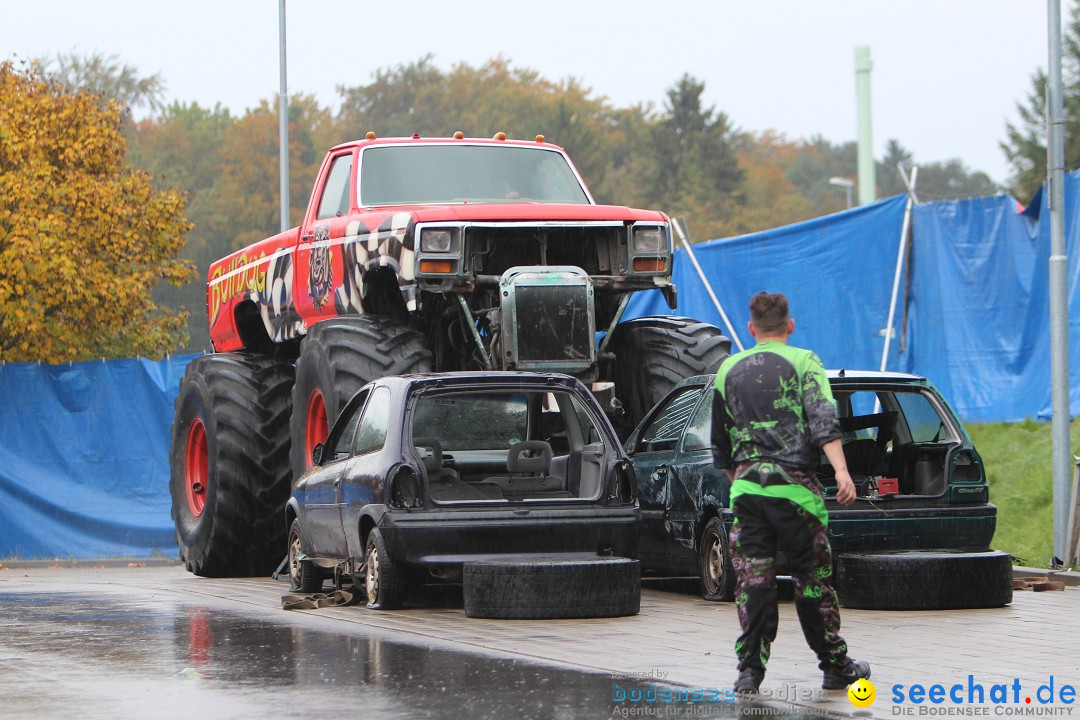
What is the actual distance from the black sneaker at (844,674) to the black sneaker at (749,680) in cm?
31

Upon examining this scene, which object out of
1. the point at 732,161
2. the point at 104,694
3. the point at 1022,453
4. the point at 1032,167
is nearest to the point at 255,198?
the point at 732,161

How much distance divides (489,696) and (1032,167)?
57.0 m

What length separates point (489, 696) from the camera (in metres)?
7.66

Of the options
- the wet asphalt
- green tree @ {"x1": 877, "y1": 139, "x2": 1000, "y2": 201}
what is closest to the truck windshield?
the wet asphalt

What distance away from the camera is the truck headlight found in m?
13.0

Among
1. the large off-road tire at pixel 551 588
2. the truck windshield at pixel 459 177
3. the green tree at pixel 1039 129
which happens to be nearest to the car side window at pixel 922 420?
the large off-road tire at pixel 551 588

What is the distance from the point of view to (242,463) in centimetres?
1564

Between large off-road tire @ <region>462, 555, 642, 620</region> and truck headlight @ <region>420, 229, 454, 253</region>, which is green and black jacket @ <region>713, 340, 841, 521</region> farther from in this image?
truck headlight @ <region>420, 229, 454, 253</region>

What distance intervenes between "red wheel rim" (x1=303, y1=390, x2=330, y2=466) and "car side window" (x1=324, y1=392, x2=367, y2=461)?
100cm

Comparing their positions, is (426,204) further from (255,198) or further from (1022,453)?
(255,198)

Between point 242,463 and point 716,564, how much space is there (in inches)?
201

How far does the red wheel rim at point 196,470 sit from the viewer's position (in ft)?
56.7

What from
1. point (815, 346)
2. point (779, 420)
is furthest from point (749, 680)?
point (815, 346)

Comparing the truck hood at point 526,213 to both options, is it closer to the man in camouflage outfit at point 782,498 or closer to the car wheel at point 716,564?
the car wheel at point 716,564
